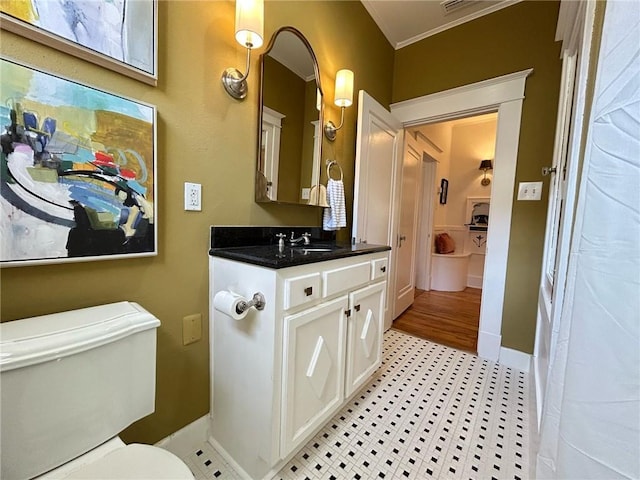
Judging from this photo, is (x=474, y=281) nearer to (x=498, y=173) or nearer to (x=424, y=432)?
(x=498, y=173)

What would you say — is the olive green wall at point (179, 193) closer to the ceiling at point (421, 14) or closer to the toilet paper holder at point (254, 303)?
the toilet paper holder at point (254, 303)

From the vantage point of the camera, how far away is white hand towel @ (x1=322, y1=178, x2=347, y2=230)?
1863 millimetres

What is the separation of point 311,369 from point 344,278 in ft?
1.41

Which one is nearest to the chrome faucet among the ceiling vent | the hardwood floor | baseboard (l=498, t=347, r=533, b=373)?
the hardwood floor

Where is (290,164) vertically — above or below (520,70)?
below

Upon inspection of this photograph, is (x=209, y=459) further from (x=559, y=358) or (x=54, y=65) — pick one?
(x=54, y=65)

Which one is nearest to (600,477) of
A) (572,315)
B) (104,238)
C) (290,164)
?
(572,315)

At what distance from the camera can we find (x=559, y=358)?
689 mm

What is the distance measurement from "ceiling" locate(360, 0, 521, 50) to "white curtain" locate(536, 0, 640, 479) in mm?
1958

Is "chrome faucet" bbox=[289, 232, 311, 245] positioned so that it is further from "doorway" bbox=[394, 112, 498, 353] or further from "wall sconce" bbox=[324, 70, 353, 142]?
"doorway" bbox=[394, 112, 498, 353]

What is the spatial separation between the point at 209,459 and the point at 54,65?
1581 mm

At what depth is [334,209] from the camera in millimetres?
1867

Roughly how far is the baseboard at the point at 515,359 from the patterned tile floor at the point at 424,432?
0.25 feet


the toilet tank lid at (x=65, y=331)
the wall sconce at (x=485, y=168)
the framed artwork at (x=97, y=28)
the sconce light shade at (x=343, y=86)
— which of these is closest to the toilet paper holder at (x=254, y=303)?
the toilet tank lid at (x=65, y=331)
